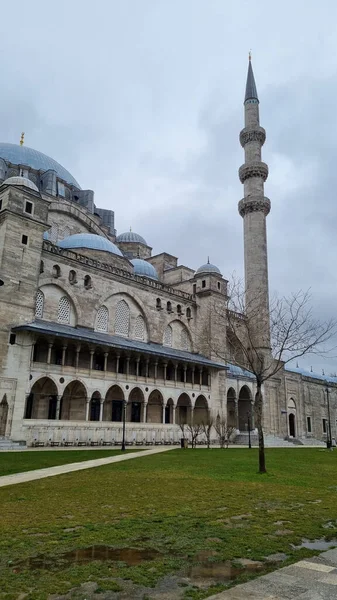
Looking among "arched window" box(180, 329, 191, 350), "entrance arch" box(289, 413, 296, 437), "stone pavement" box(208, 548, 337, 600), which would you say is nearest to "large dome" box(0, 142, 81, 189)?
"arched window" box(180, 329, 191, 350)

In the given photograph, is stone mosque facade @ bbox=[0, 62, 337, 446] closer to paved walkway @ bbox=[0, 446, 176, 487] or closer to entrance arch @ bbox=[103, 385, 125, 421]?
entrance arch @ bbox=[103, 385, 125, 421]

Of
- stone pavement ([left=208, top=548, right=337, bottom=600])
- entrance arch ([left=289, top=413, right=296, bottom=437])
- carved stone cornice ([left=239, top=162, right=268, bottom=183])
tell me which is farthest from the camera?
A: entrance arch ([left=289, top=413, right=296, bottom=437])

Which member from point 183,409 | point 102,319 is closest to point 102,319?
point 102,319

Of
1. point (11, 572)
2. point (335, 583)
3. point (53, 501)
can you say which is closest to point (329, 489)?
point (53, 501)

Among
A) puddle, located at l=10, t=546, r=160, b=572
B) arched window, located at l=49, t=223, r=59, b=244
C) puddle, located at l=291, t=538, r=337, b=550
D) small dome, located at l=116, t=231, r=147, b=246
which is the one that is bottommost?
puddle, located at l=10, t=546, r=160, b=572

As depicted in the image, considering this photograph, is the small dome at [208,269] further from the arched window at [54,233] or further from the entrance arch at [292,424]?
the entrance arch at [292,424]

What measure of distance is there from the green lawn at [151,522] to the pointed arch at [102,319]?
2269cm

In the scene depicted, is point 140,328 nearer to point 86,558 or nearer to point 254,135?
point 254,135

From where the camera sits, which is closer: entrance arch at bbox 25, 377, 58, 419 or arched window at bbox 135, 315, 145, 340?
entrance arch at bbox 25, 377, 58, 419

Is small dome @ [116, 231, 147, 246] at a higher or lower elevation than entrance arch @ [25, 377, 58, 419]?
higher

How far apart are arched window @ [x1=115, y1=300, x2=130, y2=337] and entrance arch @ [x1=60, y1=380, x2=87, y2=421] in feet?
22.4

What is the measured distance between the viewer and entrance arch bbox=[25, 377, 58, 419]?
29.6m

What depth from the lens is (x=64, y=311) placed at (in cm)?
3303

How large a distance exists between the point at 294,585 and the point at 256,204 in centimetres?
4665
